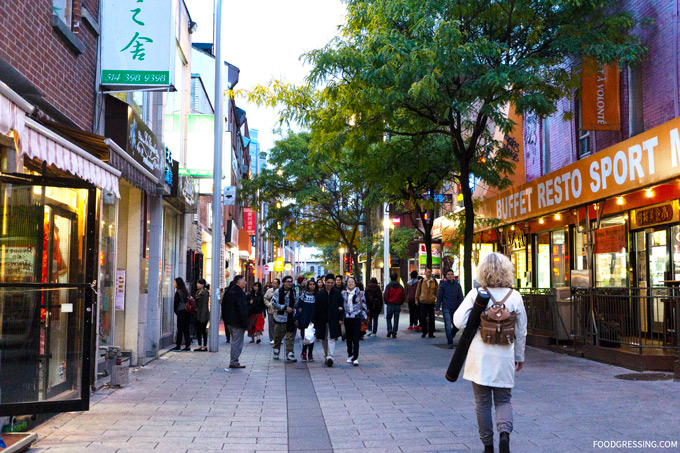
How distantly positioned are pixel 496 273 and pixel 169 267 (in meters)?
13.2

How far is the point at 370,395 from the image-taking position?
32.3 ft

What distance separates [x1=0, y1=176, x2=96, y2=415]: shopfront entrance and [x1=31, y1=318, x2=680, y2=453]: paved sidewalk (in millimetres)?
515

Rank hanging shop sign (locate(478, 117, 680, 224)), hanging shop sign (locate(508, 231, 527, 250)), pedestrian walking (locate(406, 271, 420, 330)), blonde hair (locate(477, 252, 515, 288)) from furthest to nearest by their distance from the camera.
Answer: hanging shop sign (locate(508, 231, 527, 250))
pedestrian walking (locate(406, 271, 420, 330))
hanging shop sign (locate(478, 117, 680, 224))
blonde hair (locate(477, 252, 515, 288))

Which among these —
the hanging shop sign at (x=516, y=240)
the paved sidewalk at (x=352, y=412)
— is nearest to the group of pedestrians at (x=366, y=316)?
the paved sidewalk at (x=352, y=412)

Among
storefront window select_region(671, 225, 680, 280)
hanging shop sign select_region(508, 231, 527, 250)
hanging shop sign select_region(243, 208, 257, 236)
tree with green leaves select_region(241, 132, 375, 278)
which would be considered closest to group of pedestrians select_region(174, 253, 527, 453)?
hanging shop sign select_region(508, 231, 527, 250)

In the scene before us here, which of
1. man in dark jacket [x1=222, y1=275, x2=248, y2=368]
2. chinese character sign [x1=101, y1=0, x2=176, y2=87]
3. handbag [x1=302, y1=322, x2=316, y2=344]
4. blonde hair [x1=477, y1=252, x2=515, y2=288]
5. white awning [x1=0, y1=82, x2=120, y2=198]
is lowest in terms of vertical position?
handbag [x1=302, y1=322, x2=316, y2=344]

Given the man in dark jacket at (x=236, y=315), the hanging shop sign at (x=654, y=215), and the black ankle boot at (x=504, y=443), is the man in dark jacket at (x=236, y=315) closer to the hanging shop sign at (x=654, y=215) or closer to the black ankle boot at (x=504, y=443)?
the black ankle boot at (x=504, y=443)

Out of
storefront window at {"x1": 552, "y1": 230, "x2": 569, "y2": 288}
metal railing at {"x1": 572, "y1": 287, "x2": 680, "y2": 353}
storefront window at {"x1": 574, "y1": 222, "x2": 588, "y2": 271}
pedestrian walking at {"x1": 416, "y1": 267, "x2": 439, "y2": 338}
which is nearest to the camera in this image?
metal railing at {"x1": 572, "y1": 287, "x2": 680, "y2": 353}

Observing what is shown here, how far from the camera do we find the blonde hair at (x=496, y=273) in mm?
6031

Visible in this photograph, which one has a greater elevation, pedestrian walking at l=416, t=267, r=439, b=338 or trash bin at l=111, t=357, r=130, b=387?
→ pedestrian walking at l=416, t=267, r=439, b=338

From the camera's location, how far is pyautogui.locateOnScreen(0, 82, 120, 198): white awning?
527cm

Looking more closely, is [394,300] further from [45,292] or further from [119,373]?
[45,292]

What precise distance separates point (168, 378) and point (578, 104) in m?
11.8

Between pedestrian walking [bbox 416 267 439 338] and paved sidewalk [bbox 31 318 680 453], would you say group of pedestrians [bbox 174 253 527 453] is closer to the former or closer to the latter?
pedestrian walking [bbox 416 267 439 338]
